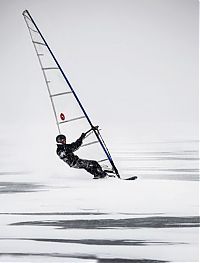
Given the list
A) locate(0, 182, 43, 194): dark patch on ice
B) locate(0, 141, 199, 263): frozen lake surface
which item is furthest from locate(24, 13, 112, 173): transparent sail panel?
locate(0, 182, 43, 194): dark patch on ice

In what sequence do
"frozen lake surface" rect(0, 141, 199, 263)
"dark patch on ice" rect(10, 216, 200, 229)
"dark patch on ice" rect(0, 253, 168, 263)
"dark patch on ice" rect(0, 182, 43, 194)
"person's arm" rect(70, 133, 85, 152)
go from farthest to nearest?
"person's arm" rect(70, 133, 85, 152) < "dark patch on ice" rect(0, 182, 43, 194) < "dark patch on ice" rect(10, 216, 200, 229) < "frozen lake surface" rect(0, 141, 199, 263) < "dark patch on ice" rect(0, 253, 168, 263)

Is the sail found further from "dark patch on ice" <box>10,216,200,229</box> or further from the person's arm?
"dark patch on ice" <box>10,216,200,229</box>

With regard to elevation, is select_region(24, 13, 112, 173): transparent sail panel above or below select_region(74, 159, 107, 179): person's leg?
above

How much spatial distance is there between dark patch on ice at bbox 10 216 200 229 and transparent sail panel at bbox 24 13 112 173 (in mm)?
930

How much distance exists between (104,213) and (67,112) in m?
0.94

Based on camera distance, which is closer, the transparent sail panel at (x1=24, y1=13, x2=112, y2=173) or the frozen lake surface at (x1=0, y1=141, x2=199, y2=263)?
the frozen lake surface at (x1=0, y1=141, x2=199, y2=263)

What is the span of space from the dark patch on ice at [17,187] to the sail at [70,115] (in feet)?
1.04

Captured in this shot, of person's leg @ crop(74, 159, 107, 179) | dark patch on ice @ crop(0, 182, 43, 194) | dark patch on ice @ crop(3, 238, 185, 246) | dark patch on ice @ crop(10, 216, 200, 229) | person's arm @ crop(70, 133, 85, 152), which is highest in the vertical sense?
person's arm @ crop(70, 133, 85, 152)

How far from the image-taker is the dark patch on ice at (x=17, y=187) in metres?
3.31

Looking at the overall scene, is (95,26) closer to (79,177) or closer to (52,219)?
(79,177)

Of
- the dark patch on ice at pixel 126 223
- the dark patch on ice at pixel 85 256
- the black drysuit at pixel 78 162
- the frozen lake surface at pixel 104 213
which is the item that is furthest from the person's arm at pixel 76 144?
the dark patch on ice at pixel 85 256

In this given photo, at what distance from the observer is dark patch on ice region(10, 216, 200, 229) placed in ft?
8.50

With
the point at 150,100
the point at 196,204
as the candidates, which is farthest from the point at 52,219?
the point at 150,100

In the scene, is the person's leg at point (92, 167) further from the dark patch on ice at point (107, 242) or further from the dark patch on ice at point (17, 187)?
the dark patch on ice at point (107, 242)
